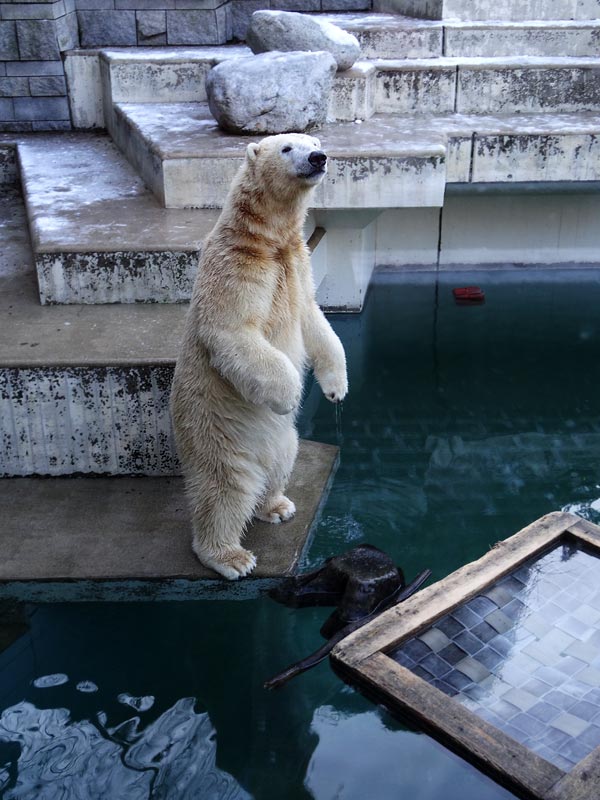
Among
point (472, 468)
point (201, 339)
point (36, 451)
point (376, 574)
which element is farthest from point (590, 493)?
point (36, 451)

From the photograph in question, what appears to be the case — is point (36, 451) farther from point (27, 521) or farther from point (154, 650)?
point (154, 650)

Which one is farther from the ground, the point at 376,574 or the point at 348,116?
the point at 348,116

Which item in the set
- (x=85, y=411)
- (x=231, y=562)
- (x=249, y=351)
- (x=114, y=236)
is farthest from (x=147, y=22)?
(x=231, y=562)

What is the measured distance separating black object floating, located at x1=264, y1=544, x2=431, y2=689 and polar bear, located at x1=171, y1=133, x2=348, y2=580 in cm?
20

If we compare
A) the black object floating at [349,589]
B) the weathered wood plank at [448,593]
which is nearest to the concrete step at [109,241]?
the black object floating at [349,589]

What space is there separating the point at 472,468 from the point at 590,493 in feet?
1.80

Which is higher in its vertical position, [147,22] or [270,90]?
[147,22]

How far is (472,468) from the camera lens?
4.26 m

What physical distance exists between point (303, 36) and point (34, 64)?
213 centimetres

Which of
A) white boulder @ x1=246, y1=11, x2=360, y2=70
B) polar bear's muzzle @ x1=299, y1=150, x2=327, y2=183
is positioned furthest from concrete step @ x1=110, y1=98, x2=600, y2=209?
polar bear's muzzle @ x1=299, y1=150, x2=327, y2=183

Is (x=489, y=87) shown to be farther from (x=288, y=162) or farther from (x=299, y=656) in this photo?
(x=299, y=656)

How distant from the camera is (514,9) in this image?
692 centimetres

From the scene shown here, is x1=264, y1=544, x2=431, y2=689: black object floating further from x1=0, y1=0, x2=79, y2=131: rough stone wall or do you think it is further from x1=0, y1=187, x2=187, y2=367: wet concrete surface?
x1=0, y1=0, x2=79, y2=131: rough stone wall

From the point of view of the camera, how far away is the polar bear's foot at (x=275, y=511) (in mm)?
3354
